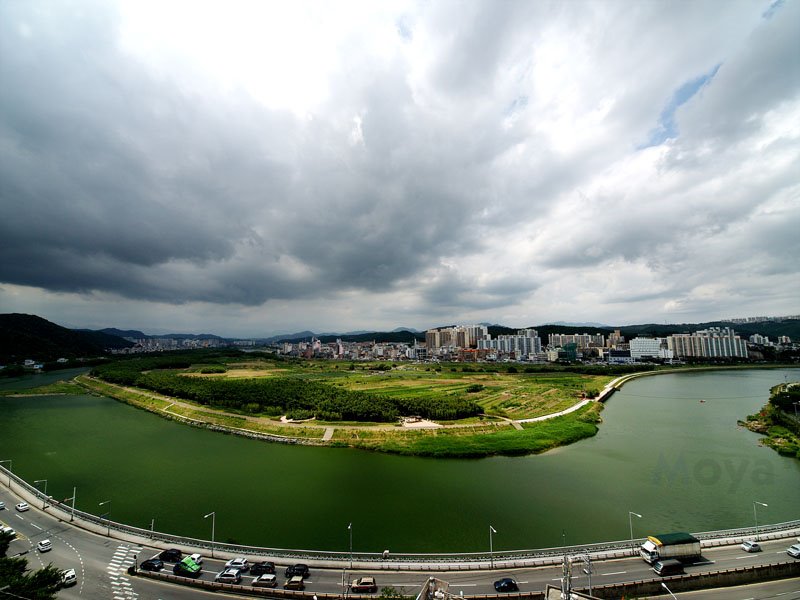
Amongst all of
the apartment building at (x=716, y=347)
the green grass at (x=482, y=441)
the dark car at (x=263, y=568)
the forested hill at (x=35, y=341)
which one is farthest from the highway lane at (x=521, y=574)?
the apartment building at (x=716, y=347)

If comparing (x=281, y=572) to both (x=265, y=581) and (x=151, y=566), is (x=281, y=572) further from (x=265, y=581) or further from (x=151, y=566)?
(x=151, y=566)

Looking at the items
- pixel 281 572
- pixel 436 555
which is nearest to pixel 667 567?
pixel 436 555

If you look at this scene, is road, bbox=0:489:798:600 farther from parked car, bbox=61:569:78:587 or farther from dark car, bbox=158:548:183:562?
dark car, bbox=158:548:183:562

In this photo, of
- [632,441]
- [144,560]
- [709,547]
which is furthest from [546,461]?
[144,560]

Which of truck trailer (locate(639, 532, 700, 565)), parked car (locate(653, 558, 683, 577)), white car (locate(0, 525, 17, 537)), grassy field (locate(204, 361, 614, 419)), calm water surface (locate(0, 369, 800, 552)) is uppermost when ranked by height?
grassy field (locate(204, 361, 614, 419))

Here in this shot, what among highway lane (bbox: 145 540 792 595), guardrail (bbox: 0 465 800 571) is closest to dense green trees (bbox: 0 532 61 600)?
highway lane (bbox: 145 540 792 595)

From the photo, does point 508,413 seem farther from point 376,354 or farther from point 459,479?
point 376,354
